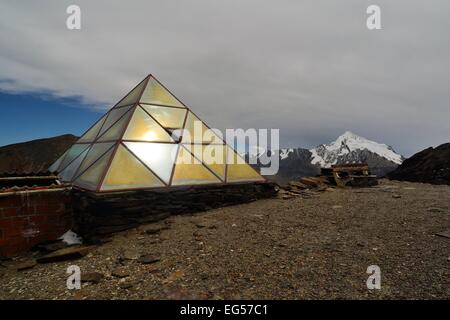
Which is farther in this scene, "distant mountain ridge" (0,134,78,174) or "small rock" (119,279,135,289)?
"distant mountain ridge" (0,134,78,174)

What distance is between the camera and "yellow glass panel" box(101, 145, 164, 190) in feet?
24.5

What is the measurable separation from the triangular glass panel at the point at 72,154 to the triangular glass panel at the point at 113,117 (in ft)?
2.95

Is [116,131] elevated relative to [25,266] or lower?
elevated

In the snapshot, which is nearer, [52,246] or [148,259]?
[148,259]

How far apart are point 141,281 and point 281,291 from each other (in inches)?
90.5

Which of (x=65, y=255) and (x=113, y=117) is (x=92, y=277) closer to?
(x=65, y=255)

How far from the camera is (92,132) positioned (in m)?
11.8

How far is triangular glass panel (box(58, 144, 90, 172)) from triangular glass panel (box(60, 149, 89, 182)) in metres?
0.42

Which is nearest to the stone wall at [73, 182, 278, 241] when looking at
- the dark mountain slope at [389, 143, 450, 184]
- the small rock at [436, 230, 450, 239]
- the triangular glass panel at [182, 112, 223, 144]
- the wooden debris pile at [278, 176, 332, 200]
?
the triangular glass panel at [182, 112, 223, 144]

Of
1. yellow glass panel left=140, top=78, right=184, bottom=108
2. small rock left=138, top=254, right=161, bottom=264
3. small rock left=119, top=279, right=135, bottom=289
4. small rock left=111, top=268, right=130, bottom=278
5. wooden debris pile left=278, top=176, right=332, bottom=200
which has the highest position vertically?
yellow glass panel left=140, top=78, right=184, bottom=108

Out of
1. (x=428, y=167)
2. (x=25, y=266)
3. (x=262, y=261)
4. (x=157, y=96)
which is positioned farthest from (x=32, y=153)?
(x=428, y=167)

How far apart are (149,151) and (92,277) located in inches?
193

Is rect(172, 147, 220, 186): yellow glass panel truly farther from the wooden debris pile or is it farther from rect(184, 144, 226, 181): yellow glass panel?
the wooden debris pile

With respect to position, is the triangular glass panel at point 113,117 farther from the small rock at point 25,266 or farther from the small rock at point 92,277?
the small rock at point 92,277
